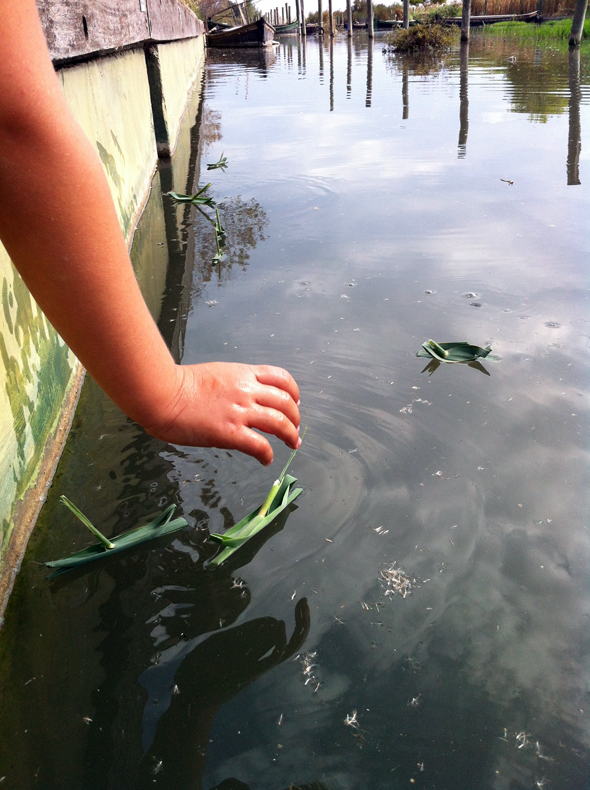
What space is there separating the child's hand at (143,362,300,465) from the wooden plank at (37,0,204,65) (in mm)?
1843

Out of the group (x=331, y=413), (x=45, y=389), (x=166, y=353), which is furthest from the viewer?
(x=331, y=413)

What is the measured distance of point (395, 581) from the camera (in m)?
1.46

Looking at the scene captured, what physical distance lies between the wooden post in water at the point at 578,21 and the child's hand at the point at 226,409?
19.1 metres

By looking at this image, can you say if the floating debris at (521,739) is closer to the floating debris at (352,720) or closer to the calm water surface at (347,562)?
the calm water surface at (347,562)

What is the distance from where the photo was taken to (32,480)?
166 centimetres

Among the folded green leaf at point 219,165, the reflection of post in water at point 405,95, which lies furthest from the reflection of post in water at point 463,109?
the folded green leaf at point 219,165

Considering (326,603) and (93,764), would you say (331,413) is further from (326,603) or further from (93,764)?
(93,764)

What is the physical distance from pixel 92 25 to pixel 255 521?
8.91ft

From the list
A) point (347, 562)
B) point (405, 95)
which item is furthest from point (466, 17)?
point (347, 562)

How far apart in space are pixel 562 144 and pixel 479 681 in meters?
5.43

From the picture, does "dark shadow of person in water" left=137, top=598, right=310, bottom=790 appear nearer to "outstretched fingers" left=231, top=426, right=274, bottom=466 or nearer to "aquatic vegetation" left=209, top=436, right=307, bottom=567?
"aquatic vegetation" left=209, top=436, right=307, bottom=567

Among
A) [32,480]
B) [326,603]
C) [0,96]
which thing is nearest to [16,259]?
[0,96]

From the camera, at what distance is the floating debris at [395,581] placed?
1438 millimetres

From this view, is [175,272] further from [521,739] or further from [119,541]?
[521,739]
